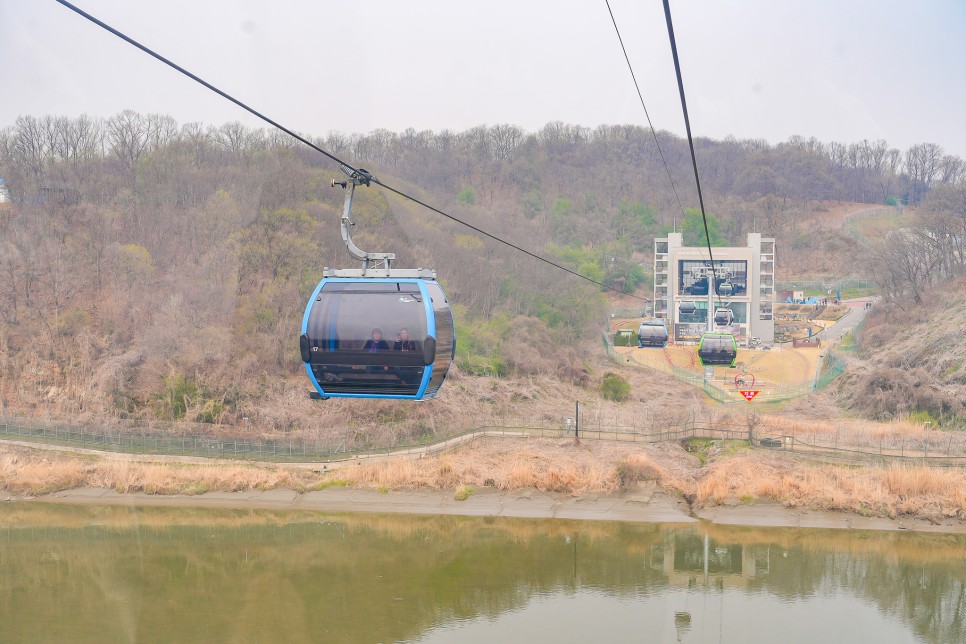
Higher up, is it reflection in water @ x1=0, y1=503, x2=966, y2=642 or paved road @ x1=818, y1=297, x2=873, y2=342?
paved road @ x1=818, y1=297, x2=873, y2=342

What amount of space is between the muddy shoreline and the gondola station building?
2548 cm

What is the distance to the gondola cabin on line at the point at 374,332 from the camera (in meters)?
10.0

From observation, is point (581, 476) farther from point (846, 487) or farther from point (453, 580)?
point (453, 580)

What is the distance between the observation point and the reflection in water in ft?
48.6

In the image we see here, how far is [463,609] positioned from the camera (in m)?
15.9

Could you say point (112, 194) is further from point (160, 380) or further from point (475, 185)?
point (475, 185)

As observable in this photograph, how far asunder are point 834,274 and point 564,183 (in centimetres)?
2168

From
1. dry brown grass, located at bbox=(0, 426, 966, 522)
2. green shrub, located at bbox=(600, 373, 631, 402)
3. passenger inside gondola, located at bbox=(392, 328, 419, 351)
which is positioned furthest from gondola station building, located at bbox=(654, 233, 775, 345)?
passenger inside gondola, located at bbox=(392, 328, 419, 351)

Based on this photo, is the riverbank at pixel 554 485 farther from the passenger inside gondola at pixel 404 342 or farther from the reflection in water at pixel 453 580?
the passenger inside gondola at pixel 404 342

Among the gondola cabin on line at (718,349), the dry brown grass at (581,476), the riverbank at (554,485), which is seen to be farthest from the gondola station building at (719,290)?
the dry brown grass at (581,476)

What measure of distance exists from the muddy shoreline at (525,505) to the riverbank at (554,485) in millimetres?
47

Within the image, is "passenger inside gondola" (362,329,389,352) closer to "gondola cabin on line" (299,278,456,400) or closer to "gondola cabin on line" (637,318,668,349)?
"gondola cabin on line" (299,278,456,400)

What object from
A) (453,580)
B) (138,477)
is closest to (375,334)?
(453,580)

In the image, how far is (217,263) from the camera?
116ft
